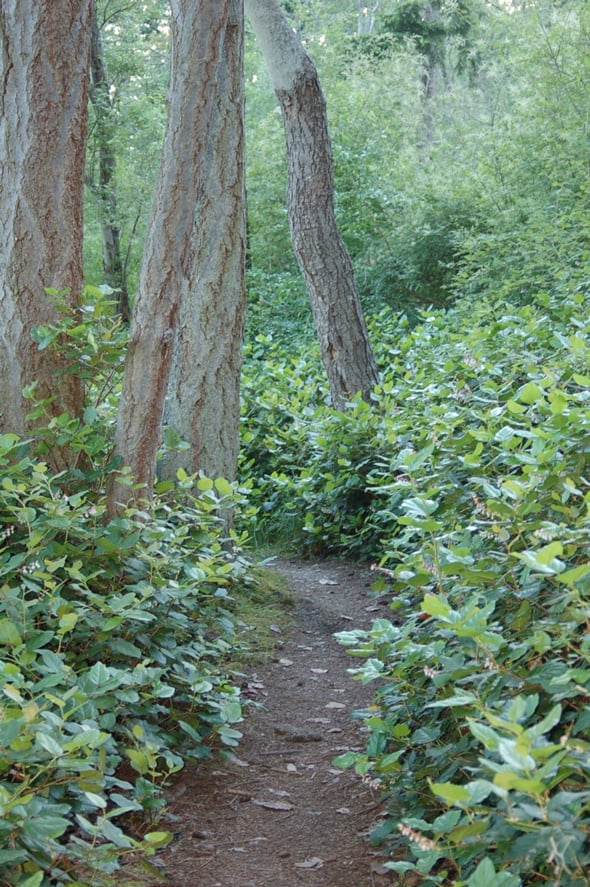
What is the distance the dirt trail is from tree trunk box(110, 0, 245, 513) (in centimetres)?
128

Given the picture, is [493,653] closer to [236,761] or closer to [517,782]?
[517,782]

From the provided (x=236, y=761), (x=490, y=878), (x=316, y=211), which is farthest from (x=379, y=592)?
(x=316, y=211)

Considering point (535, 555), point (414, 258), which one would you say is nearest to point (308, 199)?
point (414, 258)

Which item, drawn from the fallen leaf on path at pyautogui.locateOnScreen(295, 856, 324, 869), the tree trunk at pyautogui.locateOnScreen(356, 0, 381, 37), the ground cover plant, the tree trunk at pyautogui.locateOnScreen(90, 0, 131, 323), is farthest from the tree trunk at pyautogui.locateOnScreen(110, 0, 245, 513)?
the tree trunk at pyautogui.locateOnScreen(356, 0, 381, 37)

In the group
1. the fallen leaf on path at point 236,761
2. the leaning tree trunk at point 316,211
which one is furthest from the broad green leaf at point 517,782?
the leaning tree trunk at point 316,211

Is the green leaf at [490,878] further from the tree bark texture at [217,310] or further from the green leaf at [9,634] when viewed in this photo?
the tree bark texture at [217,310]

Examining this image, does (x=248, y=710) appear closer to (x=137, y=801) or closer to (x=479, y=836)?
(x=137, y=801)

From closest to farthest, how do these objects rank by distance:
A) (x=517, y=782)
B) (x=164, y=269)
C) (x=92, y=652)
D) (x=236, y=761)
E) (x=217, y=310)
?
(x=517, y=782) < (x=92, y=652) < (x=236, y=761) < (x=164, y=269) < (x=217, y=310)

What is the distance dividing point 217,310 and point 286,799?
3.23 metres

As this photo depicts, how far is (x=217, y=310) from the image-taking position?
19.4 ft

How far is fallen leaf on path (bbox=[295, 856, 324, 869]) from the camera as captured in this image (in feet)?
10.3

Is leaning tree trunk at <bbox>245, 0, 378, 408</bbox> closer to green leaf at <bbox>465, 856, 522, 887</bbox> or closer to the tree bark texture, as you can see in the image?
the tree bark texture

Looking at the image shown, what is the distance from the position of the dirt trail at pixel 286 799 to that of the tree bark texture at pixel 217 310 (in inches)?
52.7

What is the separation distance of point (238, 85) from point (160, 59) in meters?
18.8
